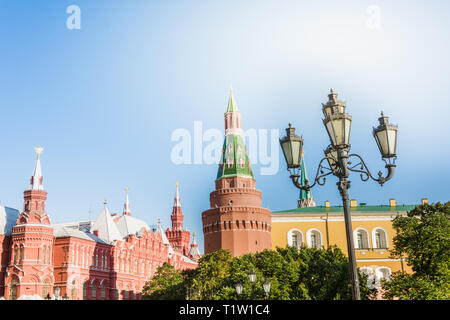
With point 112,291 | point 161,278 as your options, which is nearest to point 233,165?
point 161,278

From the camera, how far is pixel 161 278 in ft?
182

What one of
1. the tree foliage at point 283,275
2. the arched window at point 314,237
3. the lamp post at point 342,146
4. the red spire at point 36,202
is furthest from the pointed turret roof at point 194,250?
the lamp post at point 342,146

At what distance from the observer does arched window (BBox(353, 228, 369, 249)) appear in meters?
57.8

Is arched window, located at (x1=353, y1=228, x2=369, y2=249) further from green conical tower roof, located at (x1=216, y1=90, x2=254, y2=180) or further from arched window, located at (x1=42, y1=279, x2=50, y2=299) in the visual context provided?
arched window, located at (x1=42, y1=279, x2=50, y2=299)

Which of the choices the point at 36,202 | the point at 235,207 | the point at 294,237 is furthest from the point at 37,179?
the point at 294,237

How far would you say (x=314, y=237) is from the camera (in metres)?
57.8

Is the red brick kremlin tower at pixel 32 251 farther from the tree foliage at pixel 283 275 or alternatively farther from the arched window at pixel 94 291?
the tree foliage at pixel 283 275

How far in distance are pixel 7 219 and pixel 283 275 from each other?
117 feet

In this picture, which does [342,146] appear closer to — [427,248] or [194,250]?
[427,248]

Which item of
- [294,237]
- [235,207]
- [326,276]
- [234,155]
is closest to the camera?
[326,276]

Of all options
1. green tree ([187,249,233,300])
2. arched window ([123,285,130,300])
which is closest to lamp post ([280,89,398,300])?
green tree ([187,249,233,300])

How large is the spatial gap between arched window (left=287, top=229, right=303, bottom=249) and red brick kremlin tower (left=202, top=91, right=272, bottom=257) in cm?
249

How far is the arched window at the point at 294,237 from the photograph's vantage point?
190 feet
